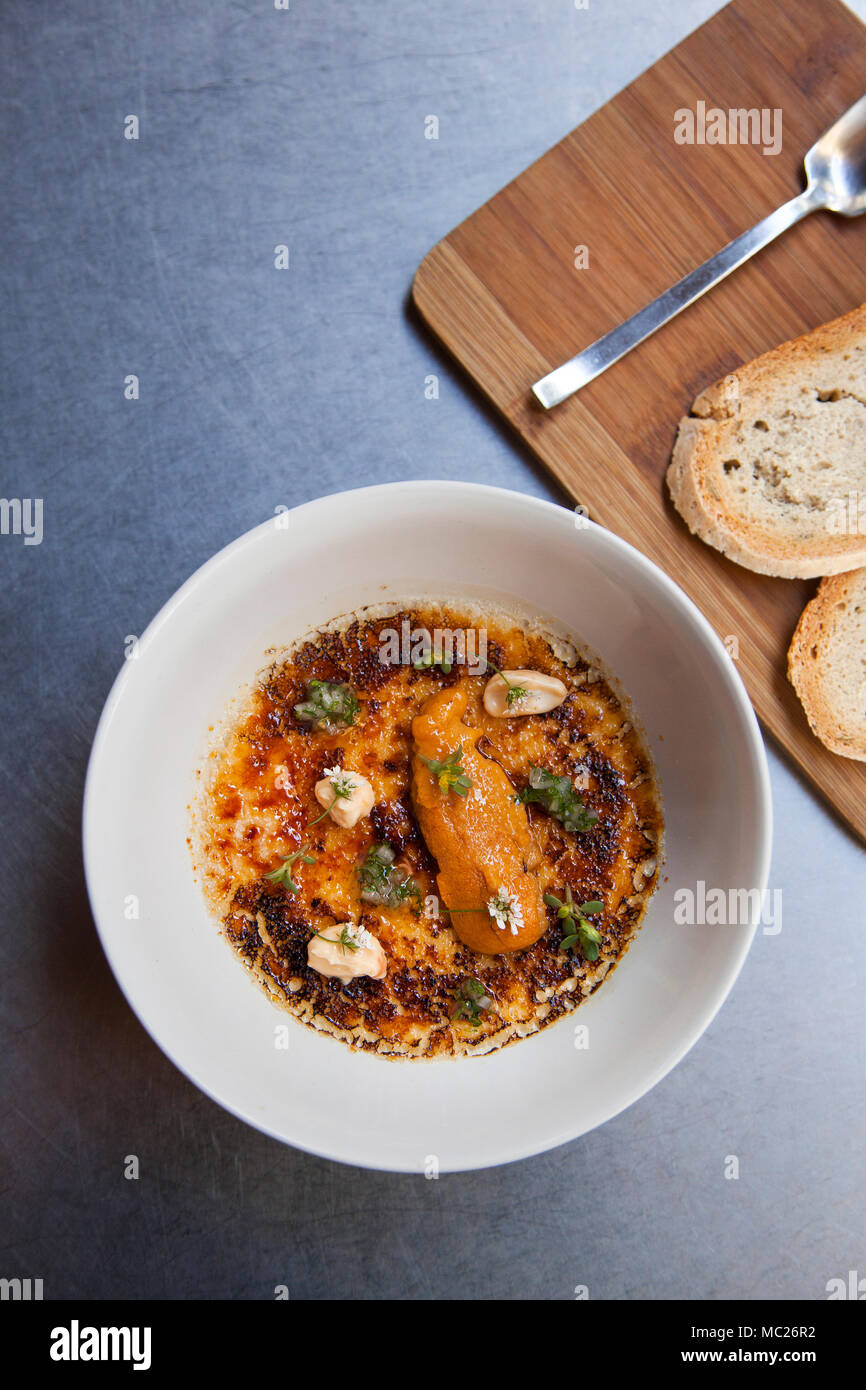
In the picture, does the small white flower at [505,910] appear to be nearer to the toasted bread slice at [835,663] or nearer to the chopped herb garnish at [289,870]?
the chopped herb garnish at [289,870]

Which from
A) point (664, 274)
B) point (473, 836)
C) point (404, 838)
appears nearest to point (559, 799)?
point (473, 836)

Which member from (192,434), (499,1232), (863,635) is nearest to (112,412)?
(192,434)

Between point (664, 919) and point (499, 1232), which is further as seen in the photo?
point (499, 1232)

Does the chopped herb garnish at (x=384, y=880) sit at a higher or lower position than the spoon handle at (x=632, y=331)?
lower

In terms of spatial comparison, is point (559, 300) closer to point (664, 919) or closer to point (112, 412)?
point (112, 412)

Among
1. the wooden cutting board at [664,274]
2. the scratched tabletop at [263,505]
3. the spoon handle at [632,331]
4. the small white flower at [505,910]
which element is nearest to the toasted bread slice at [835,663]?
the wooden cutting board at [664,274]

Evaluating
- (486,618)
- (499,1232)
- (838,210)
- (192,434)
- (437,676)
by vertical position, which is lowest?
(499,1232)
